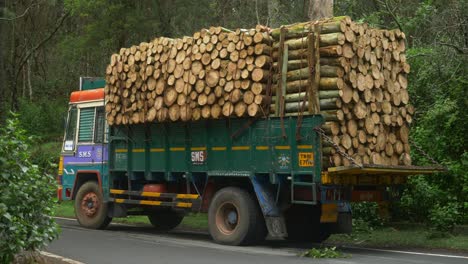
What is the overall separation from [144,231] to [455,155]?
22.2ft

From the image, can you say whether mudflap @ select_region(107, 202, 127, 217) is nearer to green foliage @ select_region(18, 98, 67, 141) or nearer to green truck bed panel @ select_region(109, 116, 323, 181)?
green truck bed panel @ select_region(109, 116, 323, 181)

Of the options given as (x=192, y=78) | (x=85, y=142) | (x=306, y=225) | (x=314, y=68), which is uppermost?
(x=192, y=78)

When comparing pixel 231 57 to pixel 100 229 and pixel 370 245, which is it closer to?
pixel 370 245

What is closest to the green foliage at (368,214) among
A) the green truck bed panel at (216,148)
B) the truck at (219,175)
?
the truck at (219,175)

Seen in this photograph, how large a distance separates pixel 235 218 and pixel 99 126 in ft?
15.6

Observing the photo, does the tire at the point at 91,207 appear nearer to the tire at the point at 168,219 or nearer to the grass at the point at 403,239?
the tire at the point at 168,219

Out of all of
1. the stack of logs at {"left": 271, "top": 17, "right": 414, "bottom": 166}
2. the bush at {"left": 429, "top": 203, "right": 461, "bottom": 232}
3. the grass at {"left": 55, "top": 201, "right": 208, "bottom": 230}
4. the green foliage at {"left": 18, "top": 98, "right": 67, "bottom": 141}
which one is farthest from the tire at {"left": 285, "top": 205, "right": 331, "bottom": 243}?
the green foliage at {"left": 18, "top": 98, "right": 67, "bottom": 141}

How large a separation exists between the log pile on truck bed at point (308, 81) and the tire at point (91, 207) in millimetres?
2762

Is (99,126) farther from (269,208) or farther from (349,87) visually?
(349,87)

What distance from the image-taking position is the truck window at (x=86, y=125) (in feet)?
54.5

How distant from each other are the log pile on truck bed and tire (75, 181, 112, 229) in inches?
109

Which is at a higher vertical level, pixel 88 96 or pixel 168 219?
pixel 88 96

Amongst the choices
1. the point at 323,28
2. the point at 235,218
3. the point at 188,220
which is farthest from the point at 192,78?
the point at 188,220

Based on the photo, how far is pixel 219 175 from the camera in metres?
13.4
